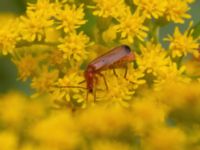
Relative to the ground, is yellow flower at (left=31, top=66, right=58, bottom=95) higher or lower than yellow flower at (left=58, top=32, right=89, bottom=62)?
lower

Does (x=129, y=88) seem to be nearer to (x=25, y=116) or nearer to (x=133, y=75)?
(x=133, y=75)

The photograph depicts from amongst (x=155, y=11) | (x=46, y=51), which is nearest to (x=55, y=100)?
(x=46, y=51)

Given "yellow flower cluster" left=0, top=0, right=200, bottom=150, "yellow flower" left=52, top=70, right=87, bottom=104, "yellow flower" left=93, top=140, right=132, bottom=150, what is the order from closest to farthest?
"yellow flower" left=93, top=140, right=132, bottom=150 < "yellow flower cluster" left=0, top=0, right=200, bottom=150 < "yellow flower" left=52, top=70, right=87, bottom=104

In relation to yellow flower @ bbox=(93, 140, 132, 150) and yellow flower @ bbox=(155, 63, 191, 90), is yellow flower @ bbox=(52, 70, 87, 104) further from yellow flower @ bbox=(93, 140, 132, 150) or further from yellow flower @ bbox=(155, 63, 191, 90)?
yellow flower @ bbox=(93, 140, 132, 150)

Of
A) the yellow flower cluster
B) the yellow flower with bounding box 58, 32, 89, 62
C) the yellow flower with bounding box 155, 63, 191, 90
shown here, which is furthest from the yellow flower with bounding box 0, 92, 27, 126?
the yellow flower with bounding box 155, 63, 191, 90

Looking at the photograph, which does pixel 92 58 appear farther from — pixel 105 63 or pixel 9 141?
pixel 9 141
